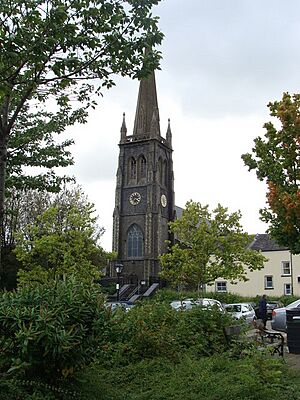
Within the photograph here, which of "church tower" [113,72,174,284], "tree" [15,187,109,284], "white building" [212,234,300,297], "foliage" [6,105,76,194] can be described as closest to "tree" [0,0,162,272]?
"foliage" [6,105,76,194]

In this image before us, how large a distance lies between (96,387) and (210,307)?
14.7ft

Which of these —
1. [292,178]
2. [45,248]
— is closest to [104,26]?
[292,178]

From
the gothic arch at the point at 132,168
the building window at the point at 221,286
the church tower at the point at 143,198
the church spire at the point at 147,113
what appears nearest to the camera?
the building window at the point at 221,286

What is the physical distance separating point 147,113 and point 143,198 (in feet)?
50.7

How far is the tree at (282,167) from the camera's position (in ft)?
45.6

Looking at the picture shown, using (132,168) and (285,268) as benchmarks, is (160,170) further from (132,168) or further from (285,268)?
(285,268)

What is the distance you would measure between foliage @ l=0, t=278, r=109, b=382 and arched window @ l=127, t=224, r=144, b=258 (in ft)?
201

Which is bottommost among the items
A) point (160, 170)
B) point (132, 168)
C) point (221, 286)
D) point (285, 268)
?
point (221, 286)

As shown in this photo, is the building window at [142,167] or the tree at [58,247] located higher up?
the building window at [142,167]

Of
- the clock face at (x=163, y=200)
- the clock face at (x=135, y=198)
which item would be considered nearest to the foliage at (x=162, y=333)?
the clock face at (x=135, y=198)

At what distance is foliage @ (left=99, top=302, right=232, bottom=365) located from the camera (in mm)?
8438

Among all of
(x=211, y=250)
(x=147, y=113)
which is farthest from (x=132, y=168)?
(x=211, y=250)

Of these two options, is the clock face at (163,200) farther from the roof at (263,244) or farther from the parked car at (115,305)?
the parked car at (115,305)

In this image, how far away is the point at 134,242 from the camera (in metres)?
68.9
